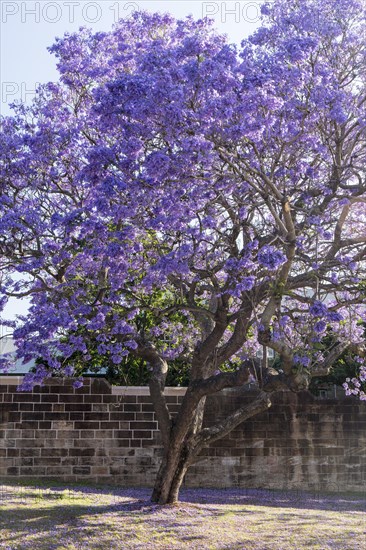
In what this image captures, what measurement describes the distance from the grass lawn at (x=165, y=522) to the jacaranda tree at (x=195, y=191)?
789 millimetres

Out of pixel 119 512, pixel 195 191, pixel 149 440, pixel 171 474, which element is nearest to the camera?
pixel 195 191

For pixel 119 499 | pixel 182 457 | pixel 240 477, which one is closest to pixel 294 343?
pixel 182 457

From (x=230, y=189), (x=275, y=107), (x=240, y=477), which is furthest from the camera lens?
(x=240, y=477)

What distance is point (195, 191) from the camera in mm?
8219

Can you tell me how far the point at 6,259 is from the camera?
32.1 feet

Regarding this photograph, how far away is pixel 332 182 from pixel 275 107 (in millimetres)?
1399

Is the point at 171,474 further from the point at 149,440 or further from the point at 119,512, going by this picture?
the point at 149,440

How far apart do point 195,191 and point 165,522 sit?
3.68 meters

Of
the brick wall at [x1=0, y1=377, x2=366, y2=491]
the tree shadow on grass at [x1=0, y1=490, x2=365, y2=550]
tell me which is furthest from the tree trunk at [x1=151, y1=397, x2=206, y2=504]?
the brick wall at [x1=0, y1=377, x2=366, y2=491]

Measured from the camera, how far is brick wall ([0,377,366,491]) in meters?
12.4

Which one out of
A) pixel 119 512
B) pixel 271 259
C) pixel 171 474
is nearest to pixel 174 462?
pixel 171 474

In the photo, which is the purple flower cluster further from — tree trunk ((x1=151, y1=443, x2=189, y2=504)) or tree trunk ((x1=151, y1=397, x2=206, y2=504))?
tree trunk ((x1=151, y1=443, x2=189, y2=504))

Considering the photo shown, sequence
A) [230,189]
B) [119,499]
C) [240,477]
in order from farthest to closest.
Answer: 1. [240,477]
2. [119,499]
3. [230,189]

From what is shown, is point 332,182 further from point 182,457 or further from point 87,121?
point 182,457
